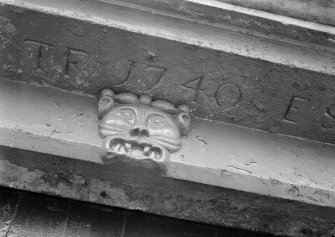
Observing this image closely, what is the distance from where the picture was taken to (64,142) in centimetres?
187

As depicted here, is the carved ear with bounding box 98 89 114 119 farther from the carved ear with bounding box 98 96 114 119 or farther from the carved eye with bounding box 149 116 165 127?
the carved eye with bounding box 149 116 165 127

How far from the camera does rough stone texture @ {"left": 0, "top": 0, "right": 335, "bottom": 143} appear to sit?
1.93 metres

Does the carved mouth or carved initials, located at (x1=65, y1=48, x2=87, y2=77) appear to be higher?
carved initials, located at (x1=65, y1=48, x2=87, y2=77)

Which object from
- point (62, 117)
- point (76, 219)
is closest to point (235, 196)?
point (76, 219)

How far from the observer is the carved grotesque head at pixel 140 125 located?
73.5 inches

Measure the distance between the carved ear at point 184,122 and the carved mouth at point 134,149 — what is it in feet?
0.62

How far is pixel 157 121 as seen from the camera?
1986 mm

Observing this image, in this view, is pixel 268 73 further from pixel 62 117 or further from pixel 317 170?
pixel 62 117

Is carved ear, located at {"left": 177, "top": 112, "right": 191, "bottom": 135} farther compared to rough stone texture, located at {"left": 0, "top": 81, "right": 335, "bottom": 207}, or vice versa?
carved ear, located at {"left": 177, "top": 112, "right": 191, "bottom": 135}

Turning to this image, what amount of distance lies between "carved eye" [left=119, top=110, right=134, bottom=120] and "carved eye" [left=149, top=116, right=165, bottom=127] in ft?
0.30

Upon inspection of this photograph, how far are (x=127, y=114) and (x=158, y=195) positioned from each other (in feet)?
1.28

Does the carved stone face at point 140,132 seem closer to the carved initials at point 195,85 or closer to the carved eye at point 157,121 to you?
the carved eye at point 157,121

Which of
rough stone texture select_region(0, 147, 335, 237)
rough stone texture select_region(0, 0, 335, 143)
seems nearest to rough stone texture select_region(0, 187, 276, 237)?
rough stone texture select_region(0, 147, 335, 237)

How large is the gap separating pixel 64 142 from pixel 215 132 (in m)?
0.71
